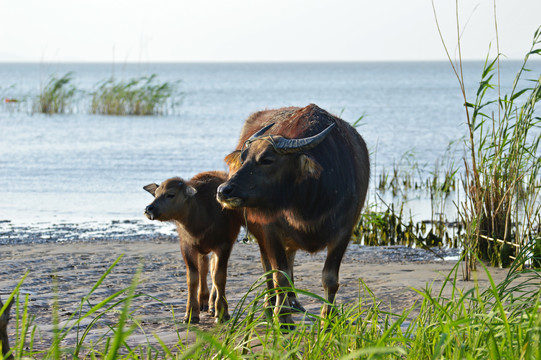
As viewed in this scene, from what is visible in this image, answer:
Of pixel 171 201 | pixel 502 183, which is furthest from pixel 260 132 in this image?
pixel 502 183

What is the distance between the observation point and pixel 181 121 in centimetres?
3353

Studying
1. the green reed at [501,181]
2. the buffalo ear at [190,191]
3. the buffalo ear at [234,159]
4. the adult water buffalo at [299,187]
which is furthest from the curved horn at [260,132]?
the green reed at [501,181]

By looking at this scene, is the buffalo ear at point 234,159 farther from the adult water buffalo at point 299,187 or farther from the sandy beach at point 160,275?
the sandy beach at point 160,275

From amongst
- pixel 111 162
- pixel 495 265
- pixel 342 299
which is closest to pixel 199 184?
pixel 342 299

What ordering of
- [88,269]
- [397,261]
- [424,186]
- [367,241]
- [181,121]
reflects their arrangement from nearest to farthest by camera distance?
[88,269] → [397,261] → [367,241] → [424,186] → [181,121]

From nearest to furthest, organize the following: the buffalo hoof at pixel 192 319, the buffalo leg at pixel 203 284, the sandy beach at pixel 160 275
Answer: the buffalo hoof at pixel 192 319
the sandy beach at pixel 160 275
the buffalo leg at pixel 203 284

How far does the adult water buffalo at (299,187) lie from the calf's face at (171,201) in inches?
22.3

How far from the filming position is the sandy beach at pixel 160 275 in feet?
21.2

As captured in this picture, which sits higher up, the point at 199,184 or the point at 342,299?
the point at 199,184

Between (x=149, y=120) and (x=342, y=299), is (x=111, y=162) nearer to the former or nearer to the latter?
(x=149, y=120)

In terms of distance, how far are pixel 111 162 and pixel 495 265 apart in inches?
528

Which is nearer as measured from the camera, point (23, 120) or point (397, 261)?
point (397, 261)

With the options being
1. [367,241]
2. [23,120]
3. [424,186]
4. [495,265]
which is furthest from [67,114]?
[495,265]

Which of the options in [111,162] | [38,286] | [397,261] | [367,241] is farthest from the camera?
[111,162]
